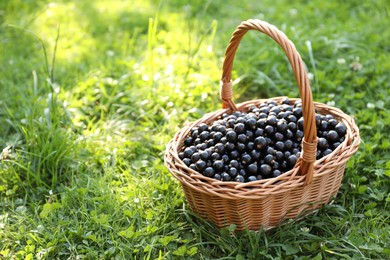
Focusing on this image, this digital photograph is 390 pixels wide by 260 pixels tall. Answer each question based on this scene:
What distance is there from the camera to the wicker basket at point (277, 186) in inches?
92.6

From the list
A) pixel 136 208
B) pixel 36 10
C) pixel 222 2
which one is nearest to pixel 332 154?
pixel 136 208

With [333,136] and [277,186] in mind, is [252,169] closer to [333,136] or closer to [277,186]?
[277,186]

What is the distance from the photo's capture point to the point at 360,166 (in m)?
3.05

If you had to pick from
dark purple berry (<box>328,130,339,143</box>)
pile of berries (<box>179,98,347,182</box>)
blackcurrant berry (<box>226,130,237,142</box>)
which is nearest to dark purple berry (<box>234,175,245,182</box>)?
pile of berries (<box>179,98,347,182</box>)

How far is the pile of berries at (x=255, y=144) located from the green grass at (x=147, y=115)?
1.01 ft

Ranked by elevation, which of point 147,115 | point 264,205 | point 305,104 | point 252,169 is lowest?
point 147,115

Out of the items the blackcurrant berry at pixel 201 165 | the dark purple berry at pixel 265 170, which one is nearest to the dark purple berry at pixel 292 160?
the dark purple berry at pixel 265 170

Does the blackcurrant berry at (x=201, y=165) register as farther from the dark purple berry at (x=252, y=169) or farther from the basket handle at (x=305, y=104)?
the basket handle at (x=305, y=104)

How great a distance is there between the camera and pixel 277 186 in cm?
237

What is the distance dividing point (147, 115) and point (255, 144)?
4.37 feet

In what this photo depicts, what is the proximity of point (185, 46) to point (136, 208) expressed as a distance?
2.02m

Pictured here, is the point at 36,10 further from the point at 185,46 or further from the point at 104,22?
the point at 185,46

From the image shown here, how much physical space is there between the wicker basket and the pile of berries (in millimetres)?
78

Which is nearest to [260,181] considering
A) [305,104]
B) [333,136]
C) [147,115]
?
[305,104]
